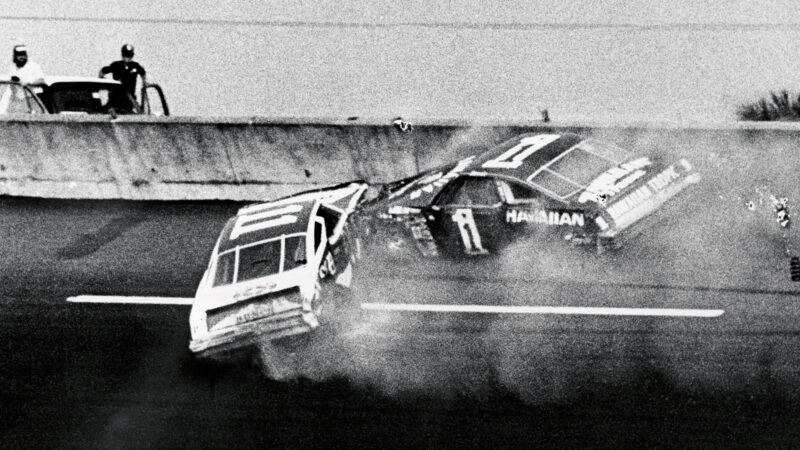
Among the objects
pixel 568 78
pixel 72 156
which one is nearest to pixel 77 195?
pixel 72 156

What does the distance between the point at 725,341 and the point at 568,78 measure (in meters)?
17.4

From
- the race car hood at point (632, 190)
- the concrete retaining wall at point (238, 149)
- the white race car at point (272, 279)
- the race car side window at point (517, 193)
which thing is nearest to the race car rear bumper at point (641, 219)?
the race car hood at point (632, 190)

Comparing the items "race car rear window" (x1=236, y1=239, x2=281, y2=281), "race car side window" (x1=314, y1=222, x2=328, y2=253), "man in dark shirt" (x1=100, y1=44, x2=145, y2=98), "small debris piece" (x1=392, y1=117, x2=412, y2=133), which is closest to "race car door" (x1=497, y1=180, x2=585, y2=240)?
"race car side window" (x1=314, y1=222, x2=328, y2=253)

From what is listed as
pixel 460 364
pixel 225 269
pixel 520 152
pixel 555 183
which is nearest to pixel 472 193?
pixel 520 152

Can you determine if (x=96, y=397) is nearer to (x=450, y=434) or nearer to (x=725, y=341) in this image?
(x=450, y=434)

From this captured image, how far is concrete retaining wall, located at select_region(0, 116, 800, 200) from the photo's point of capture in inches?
560

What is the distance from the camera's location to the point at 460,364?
11070 millimetres

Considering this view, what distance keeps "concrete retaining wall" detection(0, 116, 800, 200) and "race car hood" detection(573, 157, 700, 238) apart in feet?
4.68

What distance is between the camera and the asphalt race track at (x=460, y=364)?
32.9 ft

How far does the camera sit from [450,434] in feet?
32.6

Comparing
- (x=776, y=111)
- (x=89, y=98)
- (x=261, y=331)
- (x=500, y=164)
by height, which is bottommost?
(x=261, y=331)

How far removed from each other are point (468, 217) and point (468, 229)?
112 mm

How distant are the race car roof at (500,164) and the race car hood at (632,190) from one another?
1.98ft

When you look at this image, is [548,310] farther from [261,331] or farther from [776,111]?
[776,111]
